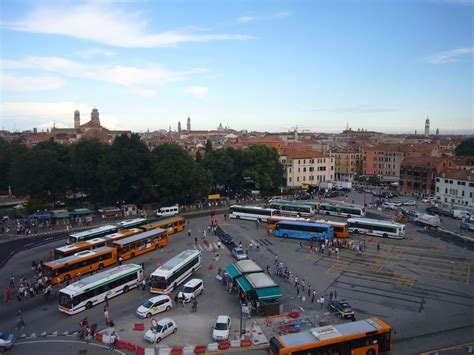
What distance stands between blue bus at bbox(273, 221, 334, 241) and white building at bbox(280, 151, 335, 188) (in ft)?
99.9

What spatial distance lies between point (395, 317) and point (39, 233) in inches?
1328

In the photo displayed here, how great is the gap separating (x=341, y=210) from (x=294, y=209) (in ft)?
18.3

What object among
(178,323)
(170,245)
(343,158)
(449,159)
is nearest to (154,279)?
(178,323)

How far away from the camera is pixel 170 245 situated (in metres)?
35.1

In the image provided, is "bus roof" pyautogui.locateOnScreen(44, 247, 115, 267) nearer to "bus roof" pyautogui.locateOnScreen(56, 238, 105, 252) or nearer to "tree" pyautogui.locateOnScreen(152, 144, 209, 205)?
"bus roof" pyautogui.locateOnScreen(56, 238, 105, 252)

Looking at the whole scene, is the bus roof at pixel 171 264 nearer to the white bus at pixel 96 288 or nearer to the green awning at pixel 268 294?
the white bus at pixel 96 288

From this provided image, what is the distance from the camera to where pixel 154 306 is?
67.7ft

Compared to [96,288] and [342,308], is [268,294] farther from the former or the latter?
[96,288]

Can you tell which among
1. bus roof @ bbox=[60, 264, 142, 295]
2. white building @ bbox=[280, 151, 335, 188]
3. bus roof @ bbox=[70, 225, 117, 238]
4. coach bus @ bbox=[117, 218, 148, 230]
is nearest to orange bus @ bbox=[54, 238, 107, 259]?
bus roof @ bbox=[70, 225, 117, 238]

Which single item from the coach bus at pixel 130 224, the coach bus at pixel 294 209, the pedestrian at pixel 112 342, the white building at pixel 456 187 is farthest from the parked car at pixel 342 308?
the white building at pixel 456 187

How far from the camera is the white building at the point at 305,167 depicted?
223 ft

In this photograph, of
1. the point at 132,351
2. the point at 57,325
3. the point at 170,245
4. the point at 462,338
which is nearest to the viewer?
the point at 132,351

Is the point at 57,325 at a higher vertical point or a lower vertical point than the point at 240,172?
lower

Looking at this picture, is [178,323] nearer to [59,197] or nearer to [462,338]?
[462,338]
